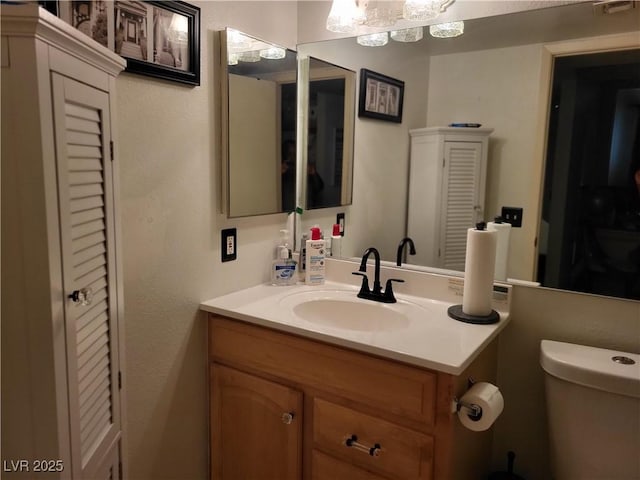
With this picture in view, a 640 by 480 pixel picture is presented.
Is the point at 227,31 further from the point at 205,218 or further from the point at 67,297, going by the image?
the point at 67,297

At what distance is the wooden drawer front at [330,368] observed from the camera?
1.27 meters

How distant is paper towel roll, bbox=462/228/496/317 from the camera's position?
4.84ft

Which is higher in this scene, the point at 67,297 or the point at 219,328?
the point at 67,297

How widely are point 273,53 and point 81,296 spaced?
1.25 metres

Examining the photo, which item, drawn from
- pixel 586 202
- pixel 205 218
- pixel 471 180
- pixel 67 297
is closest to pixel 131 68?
pixel 205 218

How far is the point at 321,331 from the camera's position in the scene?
4.58 feet

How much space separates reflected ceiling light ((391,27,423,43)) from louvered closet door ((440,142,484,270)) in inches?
16.3

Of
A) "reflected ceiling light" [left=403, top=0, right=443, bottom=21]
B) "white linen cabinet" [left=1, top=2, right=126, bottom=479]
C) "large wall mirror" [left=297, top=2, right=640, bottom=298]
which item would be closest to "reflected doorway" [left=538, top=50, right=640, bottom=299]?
"large wall mirror" [left=297, top=2, right=640, bottom=298]

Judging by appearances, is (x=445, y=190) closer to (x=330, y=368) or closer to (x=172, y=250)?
(x=330, y=368)

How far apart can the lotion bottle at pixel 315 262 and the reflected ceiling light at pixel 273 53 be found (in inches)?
29.0

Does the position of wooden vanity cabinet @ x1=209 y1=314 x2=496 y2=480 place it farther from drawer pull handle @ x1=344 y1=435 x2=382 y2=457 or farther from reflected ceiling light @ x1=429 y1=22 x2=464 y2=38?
reflected ceiling light @ x1=429 y1=22 x2=464 y2=38

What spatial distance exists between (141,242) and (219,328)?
427 mm

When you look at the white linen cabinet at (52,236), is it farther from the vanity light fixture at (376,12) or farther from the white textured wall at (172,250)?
the vanity light fixture at (376,12)

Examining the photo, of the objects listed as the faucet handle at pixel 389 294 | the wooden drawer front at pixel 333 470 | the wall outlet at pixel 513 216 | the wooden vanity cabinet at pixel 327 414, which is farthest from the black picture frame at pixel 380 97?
the wooden drawer front at pixel 333 470
